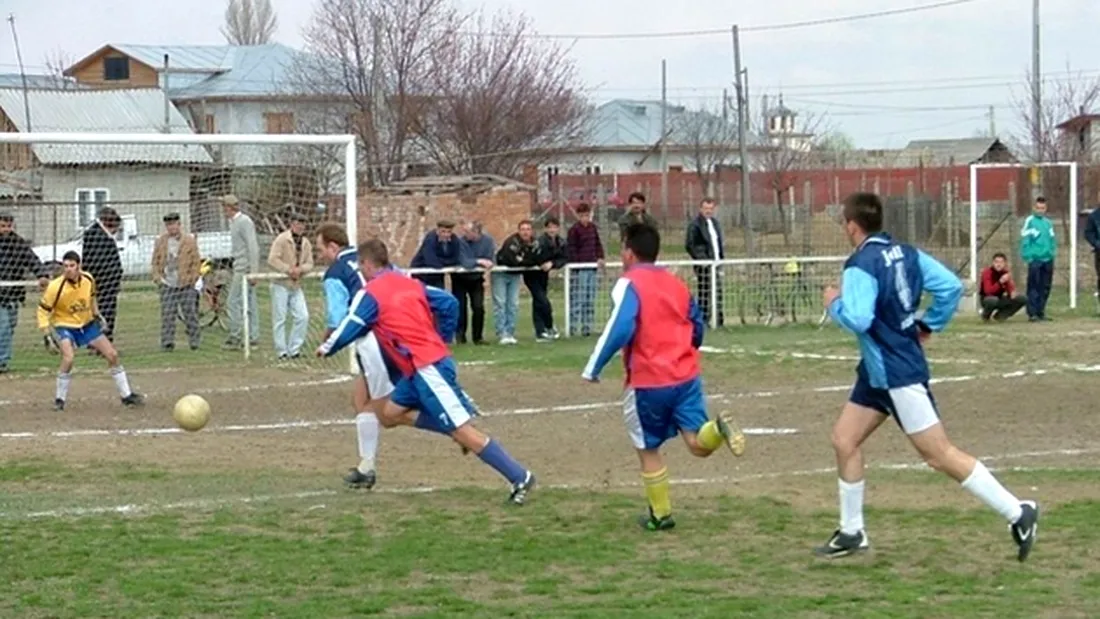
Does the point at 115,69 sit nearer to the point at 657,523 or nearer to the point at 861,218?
the point at 657,523

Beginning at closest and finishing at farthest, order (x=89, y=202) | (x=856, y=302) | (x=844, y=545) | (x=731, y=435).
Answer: (x=856, y=302), (x=844, y=545), (x=731, y=435), (x=89, y=202)

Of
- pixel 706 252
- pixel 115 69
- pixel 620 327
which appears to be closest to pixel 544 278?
pixel 706 252

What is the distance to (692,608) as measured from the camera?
7.90 meters

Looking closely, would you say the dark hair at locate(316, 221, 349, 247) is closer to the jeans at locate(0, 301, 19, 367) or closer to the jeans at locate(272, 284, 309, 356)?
the jeans at locate(272, 284, 309, 356)

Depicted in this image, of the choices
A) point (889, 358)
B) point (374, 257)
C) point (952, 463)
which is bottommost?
point (952, 463)

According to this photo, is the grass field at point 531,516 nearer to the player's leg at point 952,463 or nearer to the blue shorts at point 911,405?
the player's leg at point 952,463

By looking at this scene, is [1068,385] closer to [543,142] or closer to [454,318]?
[454,318]

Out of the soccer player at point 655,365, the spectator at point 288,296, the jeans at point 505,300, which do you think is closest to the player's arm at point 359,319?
the soccer player at point 655,365

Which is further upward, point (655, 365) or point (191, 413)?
point (655, 365)

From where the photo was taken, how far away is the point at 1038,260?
25.6 meters

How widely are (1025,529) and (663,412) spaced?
79.7 inches

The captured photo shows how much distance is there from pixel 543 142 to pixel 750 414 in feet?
113

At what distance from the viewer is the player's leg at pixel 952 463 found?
8656 millimetres

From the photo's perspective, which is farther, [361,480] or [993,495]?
[361,480]
